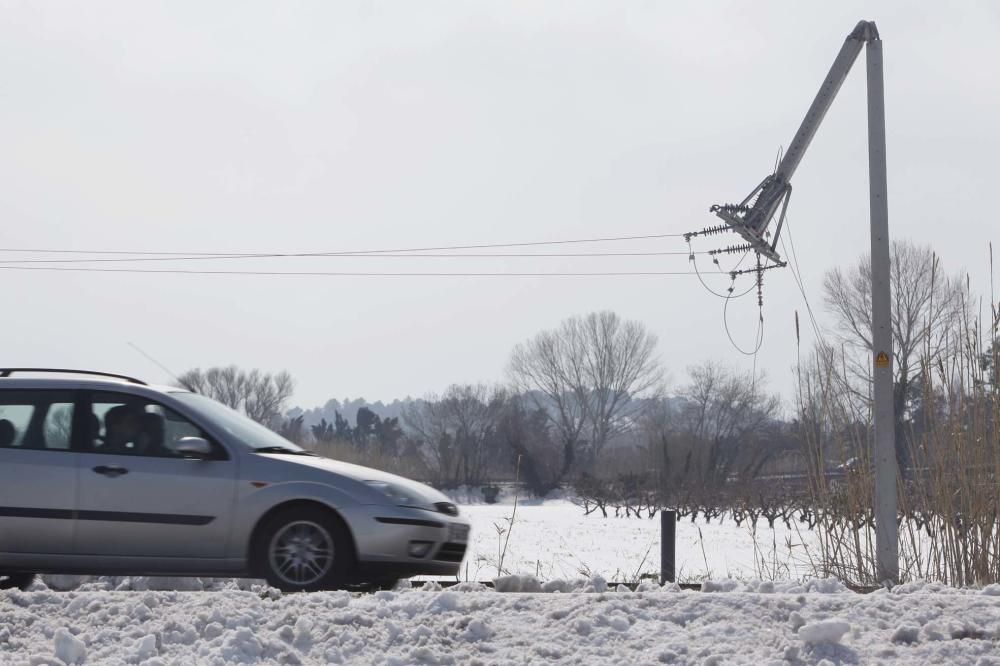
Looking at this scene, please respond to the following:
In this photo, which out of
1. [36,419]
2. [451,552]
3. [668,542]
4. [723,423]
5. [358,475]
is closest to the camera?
[358,475]

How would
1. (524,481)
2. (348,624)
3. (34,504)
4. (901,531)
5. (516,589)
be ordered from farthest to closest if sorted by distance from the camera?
(524,481), (901,531), (34,504), (516,589), (348,624)

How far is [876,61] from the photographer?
11.1 metres

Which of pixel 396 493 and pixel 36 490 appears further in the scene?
pixel 396 493

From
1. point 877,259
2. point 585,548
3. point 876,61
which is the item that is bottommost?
point 585,548

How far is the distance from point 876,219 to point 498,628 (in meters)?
7.17

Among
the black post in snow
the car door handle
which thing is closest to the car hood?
the car door handle

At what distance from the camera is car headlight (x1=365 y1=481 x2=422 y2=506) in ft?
23.9

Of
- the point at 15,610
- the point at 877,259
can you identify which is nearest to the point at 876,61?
the point at 877,259

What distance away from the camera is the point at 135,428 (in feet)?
24.5

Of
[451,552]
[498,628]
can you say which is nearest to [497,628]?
[498,628]

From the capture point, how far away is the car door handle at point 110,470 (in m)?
7.23

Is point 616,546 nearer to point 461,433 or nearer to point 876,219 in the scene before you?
point 876,219

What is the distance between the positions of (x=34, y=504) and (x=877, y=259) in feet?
24.9

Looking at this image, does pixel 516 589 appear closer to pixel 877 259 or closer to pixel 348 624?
pixel 348 624
